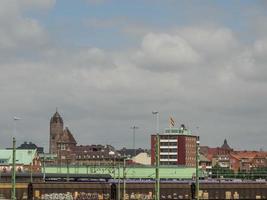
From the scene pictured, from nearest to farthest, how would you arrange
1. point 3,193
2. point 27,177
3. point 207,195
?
1. point 3,193
2. point 207,195
3. point 27,177

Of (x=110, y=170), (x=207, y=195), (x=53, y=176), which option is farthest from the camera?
(x=110, y=170)

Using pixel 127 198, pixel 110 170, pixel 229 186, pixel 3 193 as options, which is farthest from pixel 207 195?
pixel 110 170

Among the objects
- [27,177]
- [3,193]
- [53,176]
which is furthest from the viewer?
[53,176]

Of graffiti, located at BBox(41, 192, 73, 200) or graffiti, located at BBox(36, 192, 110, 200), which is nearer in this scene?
graffiti, located at BBox(41, 192, 73, 200)

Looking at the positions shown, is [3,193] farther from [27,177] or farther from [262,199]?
[262,199]

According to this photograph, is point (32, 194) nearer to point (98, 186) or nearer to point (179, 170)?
point (98, 186)

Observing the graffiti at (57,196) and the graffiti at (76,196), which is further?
the graffiti at (76,196)

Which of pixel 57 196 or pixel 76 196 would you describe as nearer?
pixel 57 196

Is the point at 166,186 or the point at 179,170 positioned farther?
the point at 179,170

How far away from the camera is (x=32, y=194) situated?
11406 centimetres

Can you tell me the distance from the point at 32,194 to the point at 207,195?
30.7 m

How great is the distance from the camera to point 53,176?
160 m

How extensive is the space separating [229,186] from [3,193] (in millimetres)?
40485

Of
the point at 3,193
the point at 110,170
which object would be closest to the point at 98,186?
the point at 3,193
